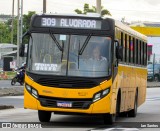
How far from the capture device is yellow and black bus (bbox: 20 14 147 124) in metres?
16.1

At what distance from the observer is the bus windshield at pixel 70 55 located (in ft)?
53.8

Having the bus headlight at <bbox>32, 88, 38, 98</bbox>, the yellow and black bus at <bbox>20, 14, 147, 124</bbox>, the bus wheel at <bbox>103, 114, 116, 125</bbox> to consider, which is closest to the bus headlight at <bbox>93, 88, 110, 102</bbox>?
the yellow and black bus at <bbox>20, 14, 147, 124</bbox>

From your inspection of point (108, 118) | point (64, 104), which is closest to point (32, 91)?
point (64, 104)

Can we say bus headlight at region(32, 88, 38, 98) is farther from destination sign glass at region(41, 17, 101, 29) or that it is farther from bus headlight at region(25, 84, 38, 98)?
destination sign glass at region(41, 17, 101, 29)

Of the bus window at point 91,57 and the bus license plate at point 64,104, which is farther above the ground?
the bus window at point 91,57

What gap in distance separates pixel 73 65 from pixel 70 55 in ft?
0.87

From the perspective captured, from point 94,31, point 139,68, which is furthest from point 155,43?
point 94,31

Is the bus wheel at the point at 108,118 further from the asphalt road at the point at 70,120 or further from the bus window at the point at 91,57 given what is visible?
the bus window at the point at 91,57

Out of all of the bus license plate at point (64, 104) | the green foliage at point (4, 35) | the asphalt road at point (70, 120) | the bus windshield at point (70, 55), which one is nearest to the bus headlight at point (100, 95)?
the bus windshield at point (70, 55)

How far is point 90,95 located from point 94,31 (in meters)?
1.69

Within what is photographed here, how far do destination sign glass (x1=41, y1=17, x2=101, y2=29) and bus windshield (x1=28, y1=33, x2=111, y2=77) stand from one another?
0.27 meters

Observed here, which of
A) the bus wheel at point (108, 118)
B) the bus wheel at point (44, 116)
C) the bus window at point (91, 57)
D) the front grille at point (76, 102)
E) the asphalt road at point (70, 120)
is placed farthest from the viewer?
the bus wheel at point (44, 116)

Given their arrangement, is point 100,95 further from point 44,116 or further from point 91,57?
point 44,116

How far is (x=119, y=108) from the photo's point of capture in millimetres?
18391
